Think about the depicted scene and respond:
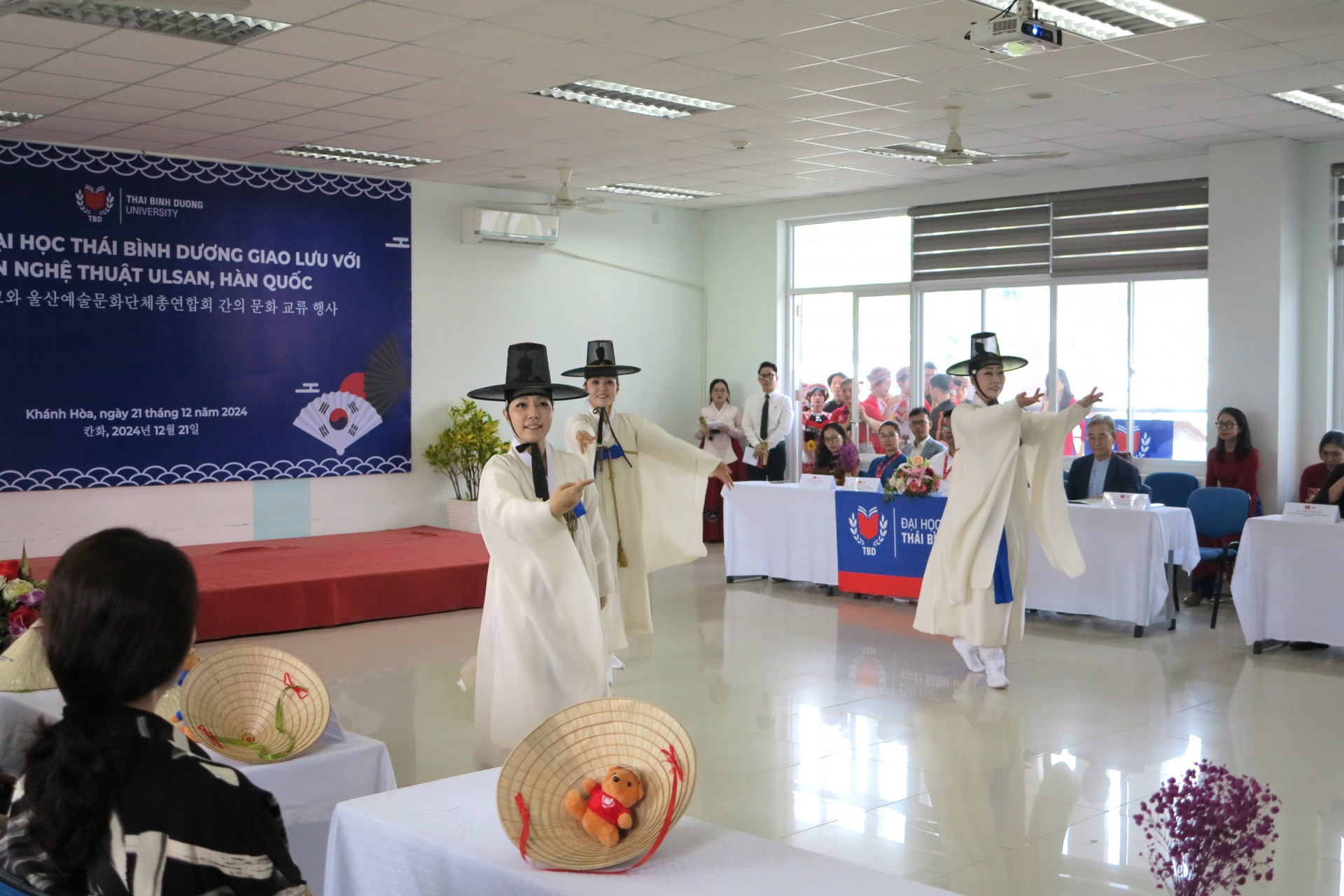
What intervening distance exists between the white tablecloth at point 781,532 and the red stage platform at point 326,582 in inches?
81.8

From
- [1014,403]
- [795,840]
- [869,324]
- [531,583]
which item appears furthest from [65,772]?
[869,324]

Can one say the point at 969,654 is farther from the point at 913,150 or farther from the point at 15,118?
the point at 15,118

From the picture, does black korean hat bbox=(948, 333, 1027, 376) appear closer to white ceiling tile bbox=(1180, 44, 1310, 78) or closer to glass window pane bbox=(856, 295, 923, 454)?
white ceiling tile bbox=(1180, 44, 1310, 78)

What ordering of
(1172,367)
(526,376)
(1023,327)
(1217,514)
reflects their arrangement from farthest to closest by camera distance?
(1023,327) → (1172,367) → (1217,514) → (526,376)

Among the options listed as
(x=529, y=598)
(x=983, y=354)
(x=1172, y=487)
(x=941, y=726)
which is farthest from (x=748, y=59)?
(x=1172, y=487)

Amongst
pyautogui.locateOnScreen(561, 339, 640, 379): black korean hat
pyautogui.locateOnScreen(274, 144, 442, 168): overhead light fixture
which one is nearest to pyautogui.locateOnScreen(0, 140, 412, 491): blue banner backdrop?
pyautogui.locateOnScreen(274, 144, 442, 168): overhead light fixture

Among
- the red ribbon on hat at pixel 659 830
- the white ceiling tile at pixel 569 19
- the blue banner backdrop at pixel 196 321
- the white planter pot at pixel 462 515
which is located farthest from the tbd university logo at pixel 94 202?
the red ribbon on hat at pixel 659 830

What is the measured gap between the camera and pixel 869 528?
9.20 metres

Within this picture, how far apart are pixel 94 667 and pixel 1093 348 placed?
10847 millimetres

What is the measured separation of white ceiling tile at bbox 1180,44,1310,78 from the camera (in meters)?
7.12

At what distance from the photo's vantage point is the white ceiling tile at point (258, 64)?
699cm

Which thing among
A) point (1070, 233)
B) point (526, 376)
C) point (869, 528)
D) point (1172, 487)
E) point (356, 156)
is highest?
point (356, 156)

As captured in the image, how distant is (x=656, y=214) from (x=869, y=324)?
2.64 meters

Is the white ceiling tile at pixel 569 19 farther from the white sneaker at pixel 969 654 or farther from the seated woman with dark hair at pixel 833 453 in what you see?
the seated woman with dark hair at pixel 833 453
